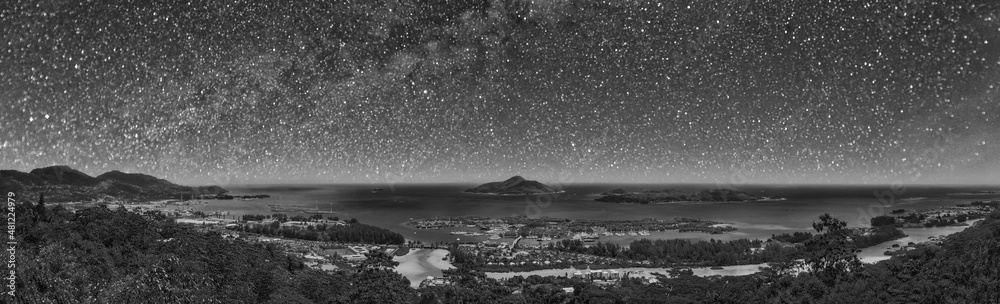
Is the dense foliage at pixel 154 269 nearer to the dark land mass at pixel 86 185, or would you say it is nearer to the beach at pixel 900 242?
the beach at pixel 900 242

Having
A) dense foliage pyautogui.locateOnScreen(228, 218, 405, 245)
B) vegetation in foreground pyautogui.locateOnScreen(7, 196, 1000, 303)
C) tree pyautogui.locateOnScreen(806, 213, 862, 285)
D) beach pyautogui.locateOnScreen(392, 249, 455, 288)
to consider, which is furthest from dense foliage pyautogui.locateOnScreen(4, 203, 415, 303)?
tree pyautogui.locateOnScreen(806, 213, 862, 285)

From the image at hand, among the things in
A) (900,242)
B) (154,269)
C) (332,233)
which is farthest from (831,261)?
(332,233)

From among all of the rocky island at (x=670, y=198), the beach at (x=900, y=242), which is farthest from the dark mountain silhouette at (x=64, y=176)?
the rocky island at (x=670, y=198)

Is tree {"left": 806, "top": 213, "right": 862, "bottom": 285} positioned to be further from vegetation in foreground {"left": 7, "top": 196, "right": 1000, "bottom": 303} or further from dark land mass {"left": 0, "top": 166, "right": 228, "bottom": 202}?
dark land mass {"left": 0, "top": 166, "right": 228, "bottom": 202}

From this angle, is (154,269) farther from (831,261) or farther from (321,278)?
(831,261)

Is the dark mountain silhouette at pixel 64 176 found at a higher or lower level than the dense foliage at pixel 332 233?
higher
